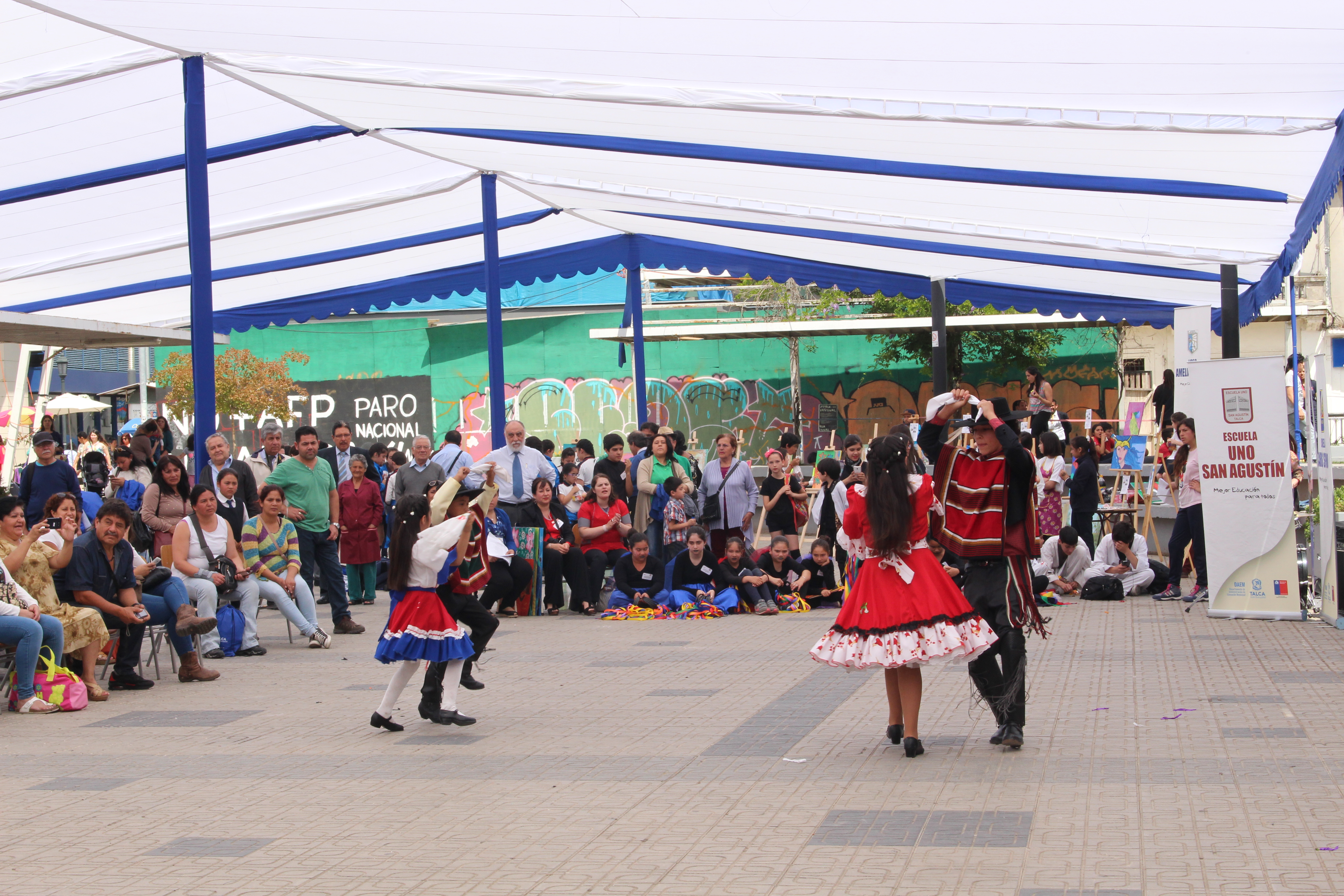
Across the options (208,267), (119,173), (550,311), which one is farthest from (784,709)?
(550,311)

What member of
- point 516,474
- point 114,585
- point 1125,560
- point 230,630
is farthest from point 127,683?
point 1125,560

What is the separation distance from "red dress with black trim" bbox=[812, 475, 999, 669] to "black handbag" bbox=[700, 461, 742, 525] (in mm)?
6712

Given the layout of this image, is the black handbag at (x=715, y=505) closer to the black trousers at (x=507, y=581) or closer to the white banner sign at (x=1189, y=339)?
the black trousers at (x=507, y=581)

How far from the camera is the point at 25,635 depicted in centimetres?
797

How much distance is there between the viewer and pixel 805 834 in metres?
4.88

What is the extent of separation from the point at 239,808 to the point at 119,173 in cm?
808

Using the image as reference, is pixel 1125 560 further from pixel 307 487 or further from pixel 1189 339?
pixel 307 487

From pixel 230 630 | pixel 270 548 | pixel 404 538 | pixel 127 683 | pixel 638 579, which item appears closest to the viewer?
pixel 404 538

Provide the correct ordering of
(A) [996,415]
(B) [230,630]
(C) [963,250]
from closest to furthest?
(A) [996,415] → (B) [230,630] → (C) [963,250]

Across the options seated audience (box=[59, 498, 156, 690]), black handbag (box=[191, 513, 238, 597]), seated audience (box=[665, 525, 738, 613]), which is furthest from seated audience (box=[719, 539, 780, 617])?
seated audience (box=[59, 498, 156, 690])

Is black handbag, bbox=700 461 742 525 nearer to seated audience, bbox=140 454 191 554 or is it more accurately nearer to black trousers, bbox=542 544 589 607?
black trousers, bbox=542 544 589 607

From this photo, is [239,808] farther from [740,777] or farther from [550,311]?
[550,311]

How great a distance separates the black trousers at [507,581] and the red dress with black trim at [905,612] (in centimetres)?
596

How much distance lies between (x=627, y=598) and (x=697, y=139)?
15.2 feet
